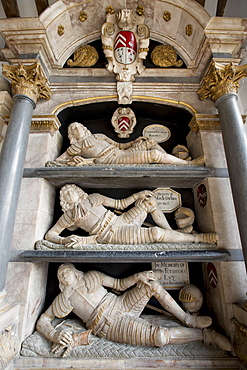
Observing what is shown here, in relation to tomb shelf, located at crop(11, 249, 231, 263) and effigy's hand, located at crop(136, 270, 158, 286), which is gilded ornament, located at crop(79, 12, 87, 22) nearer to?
tomb shelf, located at crop(11, 249, 231, 263)

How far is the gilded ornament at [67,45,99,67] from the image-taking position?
354 cm

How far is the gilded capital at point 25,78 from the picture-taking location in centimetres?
291

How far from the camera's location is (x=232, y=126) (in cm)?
266

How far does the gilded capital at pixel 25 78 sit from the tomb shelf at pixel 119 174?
41.5 inches

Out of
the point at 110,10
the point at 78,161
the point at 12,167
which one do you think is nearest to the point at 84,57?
the point at 110,10

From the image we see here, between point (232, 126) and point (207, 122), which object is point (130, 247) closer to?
point (232, 126)

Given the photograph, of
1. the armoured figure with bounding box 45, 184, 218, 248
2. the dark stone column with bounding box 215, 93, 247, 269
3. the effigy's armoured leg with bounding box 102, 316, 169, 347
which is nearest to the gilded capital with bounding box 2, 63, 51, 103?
Result: the armoured figure with bounding box 45, 184, 218, 248

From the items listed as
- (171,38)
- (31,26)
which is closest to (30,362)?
(31,26)

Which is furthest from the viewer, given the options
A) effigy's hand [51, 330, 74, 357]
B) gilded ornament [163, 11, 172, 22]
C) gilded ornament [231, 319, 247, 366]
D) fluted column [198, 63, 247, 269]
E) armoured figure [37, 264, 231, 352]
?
gilded ornament [163, 11, 172, 22]

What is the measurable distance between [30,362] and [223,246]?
92.2 inches

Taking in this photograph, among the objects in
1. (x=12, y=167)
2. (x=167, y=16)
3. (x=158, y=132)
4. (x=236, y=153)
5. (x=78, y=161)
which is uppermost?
(x=167, y=16)

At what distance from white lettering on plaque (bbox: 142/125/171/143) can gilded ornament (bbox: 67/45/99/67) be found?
138cm

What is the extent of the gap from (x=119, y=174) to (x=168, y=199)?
2.90 feet

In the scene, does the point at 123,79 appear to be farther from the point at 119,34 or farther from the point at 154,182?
the point at 154,182
